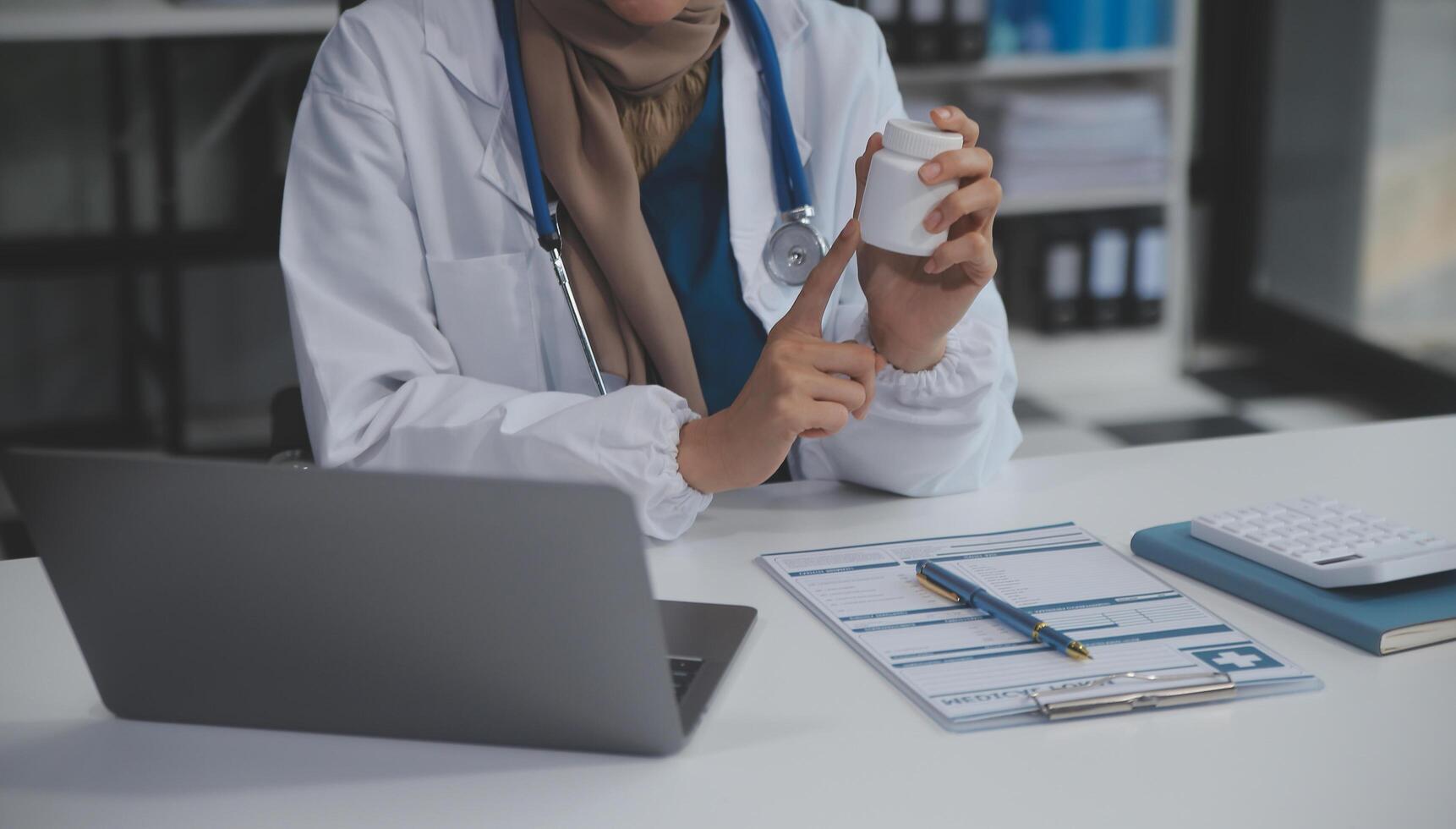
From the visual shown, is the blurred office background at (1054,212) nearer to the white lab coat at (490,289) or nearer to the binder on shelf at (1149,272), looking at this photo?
the binder on shelf at (1149,272)

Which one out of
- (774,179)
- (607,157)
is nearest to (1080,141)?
(774,179)

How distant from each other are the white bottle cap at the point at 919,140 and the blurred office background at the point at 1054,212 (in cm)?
206

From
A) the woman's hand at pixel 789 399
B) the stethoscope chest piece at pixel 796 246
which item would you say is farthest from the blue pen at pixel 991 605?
the stethoscope chest piece at pixel 796 246

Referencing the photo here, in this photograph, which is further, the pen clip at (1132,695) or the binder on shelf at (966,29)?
the binder on shelf at (966,29)

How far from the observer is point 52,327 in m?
3.07

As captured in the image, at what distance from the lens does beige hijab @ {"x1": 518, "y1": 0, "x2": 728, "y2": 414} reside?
1.28 metres

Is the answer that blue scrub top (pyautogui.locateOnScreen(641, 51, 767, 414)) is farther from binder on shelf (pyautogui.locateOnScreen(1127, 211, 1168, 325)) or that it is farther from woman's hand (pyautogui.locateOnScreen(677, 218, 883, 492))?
binder on shelf (pyautogui.locateOnScreen(1127, 211, 1168, 325))

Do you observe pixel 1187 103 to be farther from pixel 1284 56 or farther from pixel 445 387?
pixel 445 387

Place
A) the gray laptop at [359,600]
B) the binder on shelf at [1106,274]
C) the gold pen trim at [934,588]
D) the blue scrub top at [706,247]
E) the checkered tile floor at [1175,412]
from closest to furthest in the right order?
the gray laptop at [359,600] < the gold pen trim at [934,588] < the blue scrub top at [706,247] < the checkered tile floor at [1175,412] < the binder on shelf at [1106,274]

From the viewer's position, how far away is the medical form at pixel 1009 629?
2.61ft

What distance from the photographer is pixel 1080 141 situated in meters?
3.18

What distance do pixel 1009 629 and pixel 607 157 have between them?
622mm

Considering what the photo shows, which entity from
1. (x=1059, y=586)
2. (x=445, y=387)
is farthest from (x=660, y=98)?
(x=1059, y=586)

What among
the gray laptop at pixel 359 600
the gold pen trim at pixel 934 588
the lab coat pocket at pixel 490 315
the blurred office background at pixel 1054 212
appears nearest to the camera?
the gray laptop at pixel 359 600
